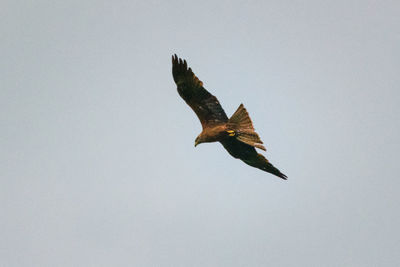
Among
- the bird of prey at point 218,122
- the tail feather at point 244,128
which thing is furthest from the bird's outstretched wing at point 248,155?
the tail feather at point 244,128

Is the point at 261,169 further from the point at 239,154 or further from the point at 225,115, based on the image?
the point at 225,115

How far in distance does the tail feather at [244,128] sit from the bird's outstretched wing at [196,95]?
481mm

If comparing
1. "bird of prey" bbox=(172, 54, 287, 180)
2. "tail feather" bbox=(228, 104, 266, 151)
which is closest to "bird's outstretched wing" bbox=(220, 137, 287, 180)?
"bird of prey" bbox=(172, 54, 287, 180)

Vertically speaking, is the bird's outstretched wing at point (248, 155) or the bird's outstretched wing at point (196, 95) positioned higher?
the bird's outstretched wing at point (196, 95)

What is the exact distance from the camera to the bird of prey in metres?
15.6

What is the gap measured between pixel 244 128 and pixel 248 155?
1.24m

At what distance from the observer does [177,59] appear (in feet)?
52.1

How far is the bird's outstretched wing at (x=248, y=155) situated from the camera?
1634 cm

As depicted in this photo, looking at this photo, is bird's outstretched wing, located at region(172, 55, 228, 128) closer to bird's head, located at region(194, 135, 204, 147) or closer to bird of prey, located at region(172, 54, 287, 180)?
bird of prey, located at region(172, 54, 287, 180)

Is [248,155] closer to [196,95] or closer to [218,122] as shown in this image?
[218,122]

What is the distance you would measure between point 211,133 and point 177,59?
2088 millimetres

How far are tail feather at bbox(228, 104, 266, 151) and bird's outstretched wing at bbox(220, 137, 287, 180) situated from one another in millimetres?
510

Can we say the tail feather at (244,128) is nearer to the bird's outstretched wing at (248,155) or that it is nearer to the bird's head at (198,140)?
the bird's outstretched wing at (248,155)

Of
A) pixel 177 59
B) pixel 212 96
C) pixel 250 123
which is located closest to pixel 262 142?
pixel 250 123
